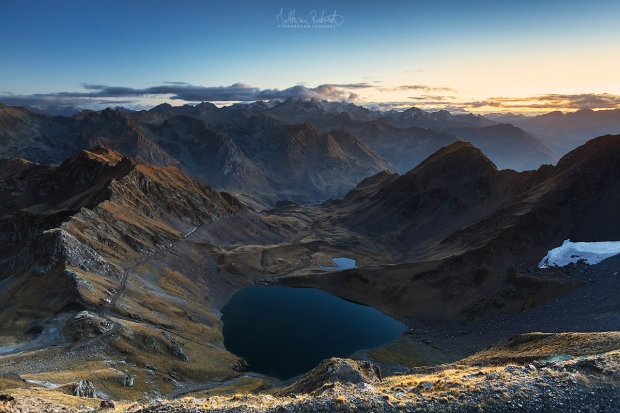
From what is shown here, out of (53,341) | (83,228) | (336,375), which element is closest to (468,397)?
(336,375)

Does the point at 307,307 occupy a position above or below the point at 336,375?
below

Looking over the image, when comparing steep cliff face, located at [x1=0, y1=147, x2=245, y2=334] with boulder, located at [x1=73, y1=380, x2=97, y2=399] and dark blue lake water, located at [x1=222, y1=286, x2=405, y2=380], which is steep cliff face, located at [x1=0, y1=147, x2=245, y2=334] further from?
boulder, located at [x1=73, y1=380, x2=97, y2=399]

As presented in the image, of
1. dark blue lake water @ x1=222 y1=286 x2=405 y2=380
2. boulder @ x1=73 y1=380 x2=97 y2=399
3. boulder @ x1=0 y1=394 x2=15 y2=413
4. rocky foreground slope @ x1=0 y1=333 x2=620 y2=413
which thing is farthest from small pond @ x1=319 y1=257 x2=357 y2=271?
boulder @ x1=0 y1=394 x2=15 y2=413

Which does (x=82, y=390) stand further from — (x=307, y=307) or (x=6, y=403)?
(x=307, y=307)

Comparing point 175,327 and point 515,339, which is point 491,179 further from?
point 175,327

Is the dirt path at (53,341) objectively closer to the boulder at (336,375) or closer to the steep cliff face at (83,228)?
the steep cliff face at (83,228)

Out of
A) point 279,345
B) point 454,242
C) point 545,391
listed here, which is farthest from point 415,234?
point 545,391
